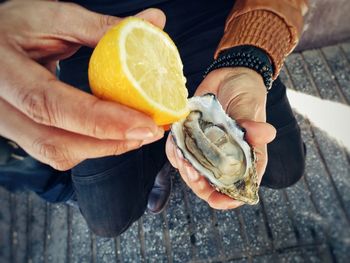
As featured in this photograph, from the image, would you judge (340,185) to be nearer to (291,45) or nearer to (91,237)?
(291,45)

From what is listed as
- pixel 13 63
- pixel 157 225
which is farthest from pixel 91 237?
pixel 13 63

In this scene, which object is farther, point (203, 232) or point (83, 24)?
point (203, 232)

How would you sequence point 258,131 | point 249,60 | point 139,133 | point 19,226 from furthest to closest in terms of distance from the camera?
1. point 19,226
2. point 249,60
3. point 258,131
4. point 139,133

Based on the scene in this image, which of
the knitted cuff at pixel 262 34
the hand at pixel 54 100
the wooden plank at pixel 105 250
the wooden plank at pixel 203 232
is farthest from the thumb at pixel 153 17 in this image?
the wooden plank at pixel 105 250

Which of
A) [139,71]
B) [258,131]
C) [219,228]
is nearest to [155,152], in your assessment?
[219,228]

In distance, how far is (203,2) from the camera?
168 cm

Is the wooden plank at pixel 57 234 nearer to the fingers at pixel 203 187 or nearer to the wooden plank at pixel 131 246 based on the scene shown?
the wooden plank at pixel 131 246

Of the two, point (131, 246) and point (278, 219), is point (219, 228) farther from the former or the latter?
point (131, 246)

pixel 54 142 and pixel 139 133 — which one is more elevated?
pixel 139 133

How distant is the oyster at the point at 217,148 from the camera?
1.24 metres

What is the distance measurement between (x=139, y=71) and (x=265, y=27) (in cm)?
68

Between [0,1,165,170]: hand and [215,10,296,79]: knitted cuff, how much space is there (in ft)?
1.42

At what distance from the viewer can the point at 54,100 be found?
35.4 inches

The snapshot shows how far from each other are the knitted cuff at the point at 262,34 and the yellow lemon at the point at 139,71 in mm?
449
